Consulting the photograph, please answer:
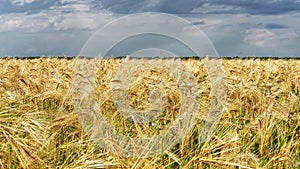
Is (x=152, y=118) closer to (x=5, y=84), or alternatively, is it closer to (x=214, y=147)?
(x=5, y=84)

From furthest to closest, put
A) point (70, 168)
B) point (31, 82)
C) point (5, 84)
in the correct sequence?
1. point (31, 82)
2. point (5, 84)
3. point (70, 168)

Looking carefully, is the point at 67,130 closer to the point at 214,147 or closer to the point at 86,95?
the point at 86,95

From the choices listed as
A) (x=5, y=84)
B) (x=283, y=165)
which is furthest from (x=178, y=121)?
(x=5, y=84)

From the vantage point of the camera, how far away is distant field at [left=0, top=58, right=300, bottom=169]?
2504mm

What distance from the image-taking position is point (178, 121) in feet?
14.3

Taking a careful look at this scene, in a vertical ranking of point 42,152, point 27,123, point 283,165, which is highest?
point 27,123

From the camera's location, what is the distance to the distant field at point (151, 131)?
2.50 metres

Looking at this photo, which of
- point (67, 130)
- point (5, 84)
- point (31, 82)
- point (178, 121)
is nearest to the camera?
point (67, 130)

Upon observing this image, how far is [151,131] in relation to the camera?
420 centimetres

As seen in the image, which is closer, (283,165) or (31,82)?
(283,165)

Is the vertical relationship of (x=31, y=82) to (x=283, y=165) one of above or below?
above

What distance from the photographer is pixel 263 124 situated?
3.59 metres

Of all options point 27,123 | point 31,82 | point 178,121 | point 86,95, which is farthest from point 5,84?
point 27,123

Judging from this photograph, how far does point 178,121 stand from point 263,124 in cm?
95
